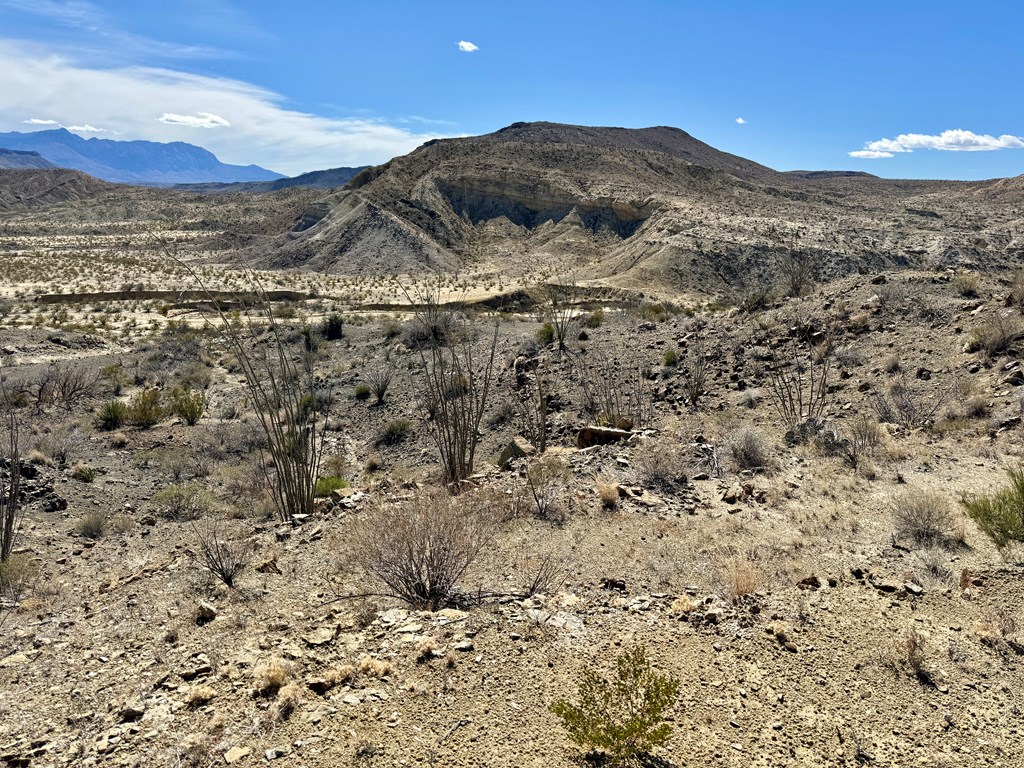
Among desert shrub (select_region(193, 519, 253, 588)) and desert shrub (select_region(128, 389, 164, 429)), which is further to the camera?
desert shrub (select_region(128, 389, 164, 429))

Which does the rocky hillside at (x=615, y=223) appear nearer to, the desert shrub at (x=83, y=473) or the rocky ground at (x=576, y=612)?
the rocky ground at (x=576, y=612)

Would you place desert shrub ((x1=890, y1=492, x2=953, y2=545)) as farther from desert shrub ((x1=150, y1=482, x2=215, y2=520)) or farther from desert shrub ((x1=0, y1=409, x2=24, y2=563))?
desert shrub ((x1=0, y1=409, x2=24, y2=563))

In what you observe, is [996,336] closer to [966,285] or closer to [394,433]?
[966,285]

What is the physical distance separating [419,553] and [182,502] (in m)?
6.34

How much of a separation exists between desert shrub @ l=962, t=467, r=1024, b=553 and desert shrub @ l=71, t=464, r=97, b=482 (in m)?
13.0

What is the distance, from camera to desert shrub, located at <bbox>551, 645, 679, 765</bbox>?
3641 millimetres

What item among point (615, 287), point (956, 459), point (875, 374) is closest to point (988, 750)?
point (956, 459)

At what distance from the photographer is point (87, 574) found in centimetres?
717

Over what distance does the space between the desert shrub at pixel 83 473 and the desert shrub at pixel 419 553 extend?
7310mm

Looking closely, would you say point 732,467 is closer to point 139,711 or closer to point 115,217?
point 139,711

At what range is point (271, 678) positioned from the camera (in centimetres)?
425

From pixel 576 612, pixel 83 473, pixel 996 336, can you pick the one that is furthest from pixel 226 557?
pixel 996 336

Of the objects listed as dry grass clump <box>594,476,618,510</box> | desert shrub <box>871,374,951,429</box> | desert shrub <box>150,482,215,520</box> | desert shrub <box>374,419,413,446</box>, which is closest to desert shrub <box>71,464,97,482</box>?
desert shrub <box>150,482,215,520</box>

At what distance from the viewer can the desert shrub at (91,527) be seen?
8883mm
